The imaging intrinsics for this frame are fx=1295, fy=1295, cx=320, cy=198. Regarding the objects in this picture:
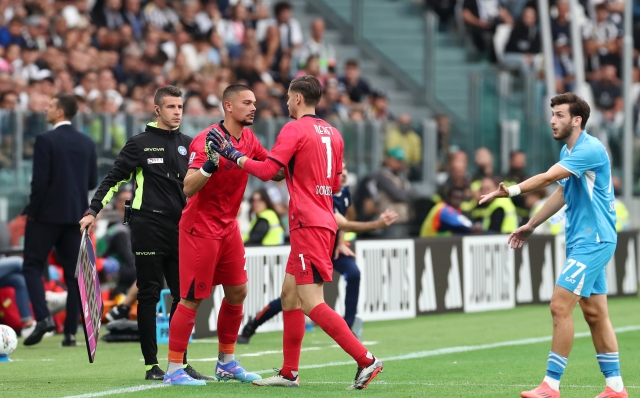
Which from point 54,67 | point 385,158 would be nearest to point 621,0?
point 385,158

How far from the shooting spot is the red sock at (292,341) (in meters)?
9.27

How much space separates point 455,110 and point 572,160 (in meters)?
16.0

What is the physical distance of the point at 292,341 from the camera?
927 cm

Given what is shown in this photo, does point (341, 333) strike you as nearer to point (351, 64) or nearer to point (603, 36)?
point (351, 64)

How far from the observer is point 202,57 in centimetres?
2188

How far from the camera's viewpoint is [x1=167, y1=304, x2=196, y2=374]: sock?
30.5 ft

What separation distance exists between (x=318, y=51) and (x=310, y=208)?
1506cm

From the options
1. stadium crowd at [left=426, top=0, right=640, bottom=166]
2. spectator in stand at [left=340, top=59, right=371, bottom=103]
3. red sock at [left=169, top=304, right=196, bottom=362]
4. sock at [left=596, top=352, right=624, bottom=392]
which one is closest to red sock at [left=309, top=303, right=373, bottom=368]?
red sock at [left=169, top=304, right=196, bottom=362]

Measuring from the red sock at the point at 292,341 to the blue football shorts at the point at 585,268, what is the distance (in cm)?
190

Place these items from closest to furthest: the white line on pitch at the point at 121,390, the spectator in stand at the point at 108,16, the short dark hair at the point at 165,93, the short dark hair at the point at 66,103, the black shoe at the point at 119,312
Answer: the white line on pitch at the point at 121,390 < the short dark hair at the point at 165,93 < the short dark hair at the point at 66,103 < the black shoe at the point at 119,312 < the spectator in stand at the point at 108,16

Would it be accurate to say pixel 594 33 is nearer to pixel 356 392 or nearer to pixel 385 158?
pixel 385 158

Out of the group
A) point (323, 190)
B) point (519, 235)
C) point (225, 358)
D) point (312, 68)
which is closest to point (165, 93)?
point (323, 190)

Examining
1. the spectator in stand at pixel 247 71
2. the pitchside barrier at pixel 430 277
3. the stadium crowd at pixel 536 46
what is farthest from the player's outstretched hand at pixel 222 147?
the stadium crowd at pixel 536 46

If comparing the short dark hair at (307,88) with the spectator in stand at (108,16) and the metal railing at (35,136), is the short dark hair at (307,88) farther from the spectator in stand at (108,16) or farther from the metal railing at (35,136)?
the spectator in stand at (108,16)
